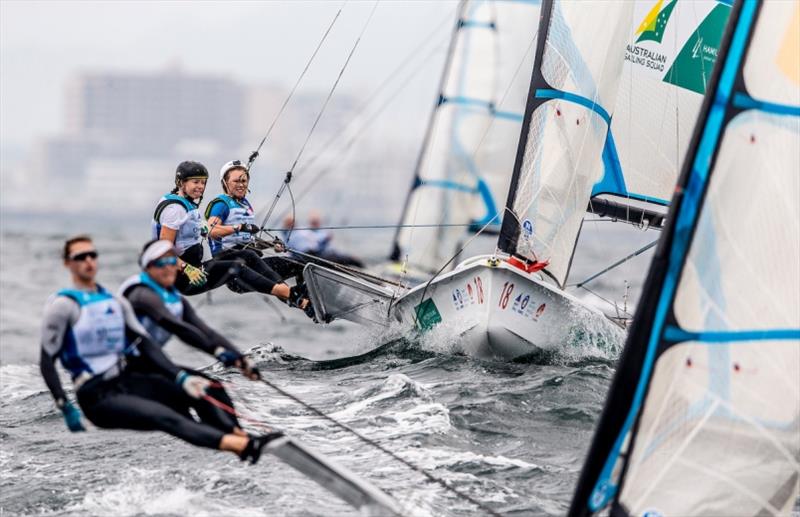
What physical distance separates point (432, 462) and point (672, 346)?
2.60 meters

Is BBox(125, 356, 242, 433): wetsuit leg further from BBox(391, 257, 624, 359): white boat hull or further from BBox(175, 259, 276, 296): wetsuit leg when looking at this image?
BBox(391, 257, 624, 359): white boat hull

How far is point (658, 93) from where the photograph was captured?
12.3 metres

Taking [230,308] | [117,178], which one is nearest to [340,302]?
[230,308]

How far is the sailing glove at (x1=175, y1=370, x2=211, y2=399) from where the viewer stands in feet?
19.2

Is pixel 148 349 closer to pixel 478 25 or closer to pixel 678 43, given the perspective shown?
pixel 678 43

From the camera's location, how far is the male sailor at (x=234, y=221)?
31.6ft

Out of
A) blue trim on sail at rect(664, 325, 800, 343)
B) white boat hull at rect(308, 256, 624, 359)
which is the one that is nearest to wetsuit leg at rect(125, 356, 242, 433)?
blue trim on sail at rect(664, 325, 800, 343)

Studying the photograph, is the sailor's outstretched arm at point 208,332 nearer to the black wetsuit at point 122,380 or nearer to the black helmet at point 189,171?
the black wetsuit at point 122,380

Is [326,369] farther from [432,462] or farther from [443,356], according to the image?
[432,462]

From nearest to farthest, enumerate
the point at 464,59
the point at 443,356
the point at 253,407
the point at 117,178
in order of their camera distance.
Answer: the point at 253,407 → the point at 443,356 → the point at 464,59 → the point at 117,178

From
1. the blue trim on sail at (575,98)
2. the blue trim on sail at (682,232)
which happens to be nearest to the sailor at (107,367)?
the blue trim on sail at (682,232)

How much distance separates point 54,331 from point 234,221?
163 inches

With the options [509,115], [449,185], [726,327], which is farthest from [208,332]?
[449,185]

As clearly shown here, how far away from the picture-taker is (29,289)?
967 inches
